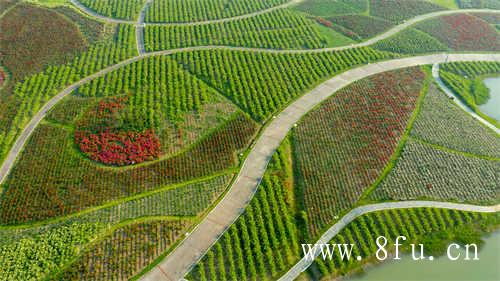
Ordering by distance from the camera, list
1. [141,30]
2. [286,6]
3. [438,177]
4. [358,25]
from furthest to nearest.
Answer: [286,6], [358,25], [141,30], [438,177]

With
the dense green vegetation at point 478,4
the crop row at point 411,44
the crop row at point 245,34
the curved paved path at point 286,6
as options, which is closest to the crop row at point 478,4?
the dense green vegetation at point 478,4

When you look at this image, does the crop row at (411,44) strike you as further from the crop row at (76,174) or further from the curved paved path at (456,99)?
the crop row at (76,174)

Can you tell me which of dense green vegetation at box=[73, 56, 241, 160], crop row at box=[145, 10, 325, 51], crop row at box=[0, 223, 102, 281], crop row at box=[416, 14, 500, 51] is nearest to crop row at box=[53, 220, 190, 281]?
crop row at box=[0, 223, 102, 281]

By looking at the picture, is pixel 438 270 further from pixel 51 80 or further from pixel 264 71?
pixel 51 80

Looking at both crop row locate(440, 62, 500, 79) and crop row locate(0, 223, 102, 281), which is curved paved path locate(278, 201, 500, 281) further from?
crop row locate(440, 62, 500, 79)

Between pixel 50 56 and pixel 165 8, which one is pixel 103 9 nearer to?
pixel 165 8

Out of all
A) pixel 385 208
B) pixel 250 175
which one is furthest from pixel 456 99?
pixel 250 175
